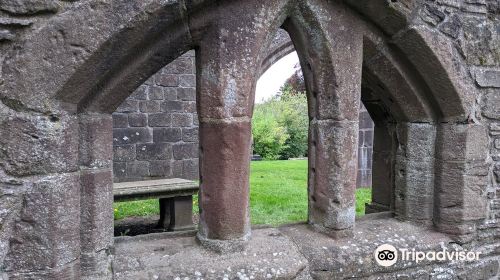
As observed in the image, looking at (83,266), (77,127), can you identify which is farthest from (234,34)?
(83,266)

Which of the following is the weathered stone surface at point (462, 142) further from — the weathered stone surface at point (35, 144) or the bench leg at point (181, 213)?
the bench leg at point (181, 213)

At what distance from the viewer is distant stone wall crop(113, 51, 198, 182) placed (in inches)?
223

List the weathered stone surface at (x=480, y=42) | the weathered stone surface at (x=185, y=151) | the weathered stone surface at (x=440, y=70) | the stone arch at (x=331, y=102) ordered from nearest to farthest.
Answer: the stone arch at (x=331, y=102) → the weathered stone surface at (x=440, y=70) → the weathered stone surface at (x=480, y=42) → the weathered stone surface at (x=185, y=151)

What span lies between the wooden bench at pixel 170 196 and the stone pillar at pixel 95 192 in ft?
7.66

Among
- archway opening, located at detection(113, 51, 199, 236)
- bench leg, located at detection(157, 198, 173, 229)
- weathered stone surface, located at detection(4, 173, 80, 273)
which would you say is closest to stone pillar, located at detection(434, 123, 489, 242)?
weathered stone surface, located at detection(4, 173, 80, 273)

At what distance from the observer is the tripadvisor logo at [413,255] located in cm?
203

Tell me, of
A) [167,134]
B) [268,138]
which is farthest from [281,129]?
[167,134]

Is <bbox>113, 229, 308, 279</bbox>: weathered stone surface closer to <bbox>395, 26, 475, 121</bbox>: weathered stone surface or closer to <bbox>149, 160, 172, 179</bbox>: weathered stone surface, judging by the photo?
<bbox>395, 26, 475, 121</bbox>: weathered stone surface

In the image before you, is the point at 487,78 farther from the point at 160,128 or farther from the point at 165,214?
the point at 160,128

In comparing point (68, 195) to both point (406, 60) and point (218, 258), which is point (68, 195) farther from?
point (406, 60)

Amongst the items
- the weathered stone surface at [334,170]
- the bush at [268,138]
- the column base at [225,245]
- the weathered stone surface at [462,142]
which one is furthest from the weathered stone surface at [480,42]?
the bush at [268,138]

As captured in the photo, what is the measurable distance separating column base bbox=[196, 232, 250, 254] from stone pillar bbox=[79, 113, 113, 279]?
0.44 meters

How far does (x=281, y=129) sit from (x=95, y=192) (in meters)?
15.3

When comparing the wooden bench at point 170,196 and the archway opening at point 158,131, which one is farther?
the archway opening at point 158,131
